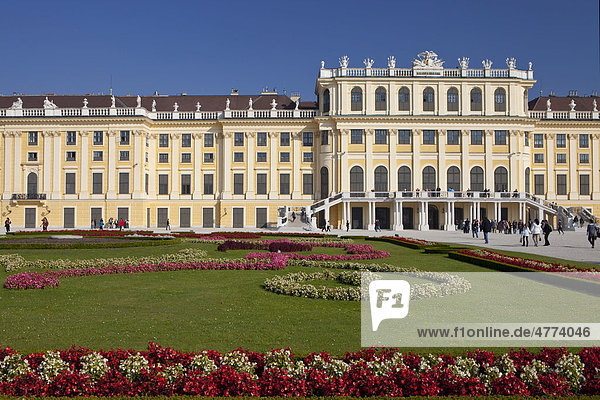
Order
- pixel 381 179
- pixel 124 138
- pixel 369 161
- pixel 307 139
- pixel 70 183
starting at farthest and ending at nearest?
pixel 307 139
pixel 70 183
pixel 124 138
pixel 381 179
pixel 369 161

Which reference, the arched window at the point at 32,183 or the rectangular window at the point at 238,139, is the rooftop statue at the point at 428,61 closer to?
the rectangular window at the point at 238,139

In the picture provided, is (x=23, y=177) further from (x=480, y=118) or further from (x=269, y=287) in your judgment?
(x=269, y=287)

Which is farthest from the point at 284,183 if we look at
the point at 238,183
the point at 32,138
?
the point at 32,138

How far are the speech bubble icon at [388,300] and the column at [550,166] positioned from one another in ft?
183

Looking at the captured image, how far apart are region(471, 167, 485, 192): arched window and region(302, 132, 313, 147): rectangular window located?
18.1 m

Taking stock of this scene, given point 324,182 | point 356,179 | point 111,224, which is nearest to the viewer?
point 111,224

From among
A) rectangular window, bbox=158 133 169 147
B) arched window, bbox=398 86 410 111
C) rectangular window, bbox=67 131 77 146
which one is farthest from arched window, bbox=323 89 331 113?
rectangular window, bbox=67 131 77 146

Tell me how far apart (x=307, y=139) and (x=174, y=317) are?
51.2m

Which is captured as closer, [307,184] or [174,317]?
[174,317]

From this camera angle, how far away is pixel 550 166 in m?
61.1

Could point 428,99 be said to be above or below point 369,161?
above

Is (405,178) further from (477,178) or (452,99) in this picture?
(452,99)

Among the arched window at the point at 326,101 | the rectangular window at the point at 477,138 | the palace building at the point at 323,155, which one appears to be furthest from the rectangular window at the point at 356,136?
the rectangular window at the point at 477,138

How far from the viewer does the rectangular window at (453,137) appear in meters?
58.7
